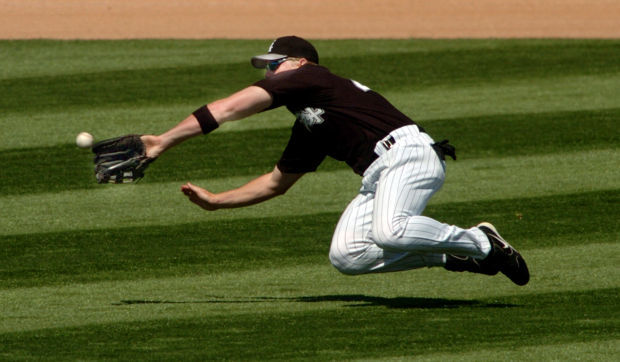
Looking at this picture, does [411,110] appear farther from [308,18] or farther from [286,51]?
[286,51]

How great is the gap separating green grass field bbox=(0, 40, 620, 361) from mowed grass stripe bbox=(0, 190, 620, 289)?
20mm

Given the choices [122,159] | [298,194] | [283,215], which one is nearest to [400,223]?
[122,159]

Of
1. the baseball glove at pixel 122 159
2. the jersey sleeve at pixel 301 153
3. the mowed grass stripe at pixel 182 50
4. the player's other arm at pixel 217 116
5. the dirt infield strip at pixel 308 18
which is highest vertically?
the player's other arm at pixel 217 116

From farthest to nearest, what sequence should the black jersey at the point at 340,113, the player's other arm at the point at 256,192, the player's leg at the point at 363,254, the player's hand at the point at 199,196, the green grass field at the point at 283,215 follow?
1. the player's other arm at the point at 256,192
2. the player's hand at the point at 199,196
3. the player's leg at the point at 363,254
4. the black jersey at the point at 340,113
5. the green grass field at the point at 283,215

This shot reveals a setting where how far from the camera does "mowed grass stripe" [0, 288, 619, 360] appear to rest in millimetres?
4961

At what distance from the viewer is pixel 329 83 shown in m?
5.83

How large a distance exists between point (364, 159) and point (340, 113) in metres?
0.26

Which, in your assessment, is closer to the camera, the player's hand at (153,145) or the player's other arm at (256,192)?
the player's hand at (153,145)

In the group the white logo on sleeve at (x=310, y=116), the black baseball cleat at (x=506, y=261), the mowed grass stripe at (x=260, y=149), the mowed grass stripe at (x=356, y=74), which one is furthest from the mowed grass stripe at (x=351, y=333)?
the mowed grass stripe at (x=356, y=74)

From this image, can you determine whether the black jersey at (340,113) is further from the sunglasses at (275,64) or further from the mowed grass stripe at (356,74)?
the mowed grass stripe at (356,74)

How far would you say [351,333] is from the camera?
523cm

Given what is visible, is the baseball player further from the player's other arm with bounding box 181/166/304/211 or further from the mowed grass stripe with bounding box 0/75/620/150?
the mowed grass stripe with bounding box 0/75/620/150

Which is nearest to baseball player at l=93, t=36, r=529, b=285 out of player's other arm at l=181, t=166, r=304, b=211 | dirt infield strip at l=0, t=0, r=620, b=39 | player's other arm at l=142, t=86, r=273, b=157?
player's other arm at l=142, t=86, r=273, b=157

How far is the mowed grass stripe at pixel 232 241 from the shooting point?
660cm
